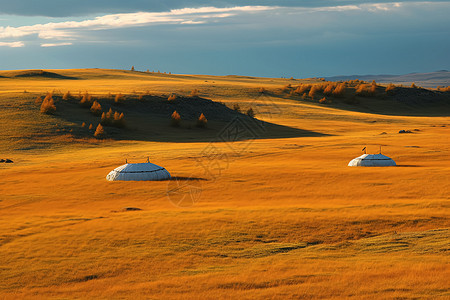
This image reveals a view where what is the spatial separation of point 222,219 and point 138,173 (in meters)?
9.02

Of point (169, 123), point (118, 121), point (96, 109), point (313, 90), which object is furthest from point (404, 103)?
point (118, 121)

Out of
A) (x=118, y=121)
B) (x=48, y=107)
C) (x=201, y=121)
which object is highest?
(x=48, y=107)

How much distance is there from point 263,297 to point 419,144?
28.9 m

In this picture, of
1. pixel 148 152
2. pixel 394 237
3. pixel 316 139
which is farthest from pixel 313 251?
pixel 316 139

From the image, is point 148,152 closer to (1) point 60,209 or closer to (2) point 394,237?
(1) point 60,209

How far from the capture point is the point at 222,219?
57.7 feet

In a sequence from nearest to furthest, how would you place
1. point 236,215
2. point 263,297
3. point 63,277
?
point 263,297
point 63,277
point 236,215

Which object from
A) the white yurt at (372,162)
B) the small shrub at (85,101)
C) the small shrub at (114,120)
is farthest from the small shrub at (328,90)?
the white yurt at (372,162)

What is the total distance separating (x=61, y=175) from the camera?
88.7ft

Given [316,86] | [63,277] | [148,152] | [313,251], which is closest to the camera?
[63,277]

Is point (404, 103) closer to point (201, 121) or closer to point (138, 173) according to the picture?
point (201, 121)

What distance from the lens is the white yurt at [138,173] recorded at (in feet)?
84.3

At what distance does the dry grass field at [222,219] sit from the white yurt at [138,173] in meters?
0.64

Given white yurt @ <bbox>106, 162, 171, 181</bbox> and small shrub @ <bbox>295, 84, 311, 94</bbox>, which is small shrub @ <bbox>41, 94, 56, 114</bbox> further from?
small shrub @ <bbox>295, 84, 311, 94</bbox>
